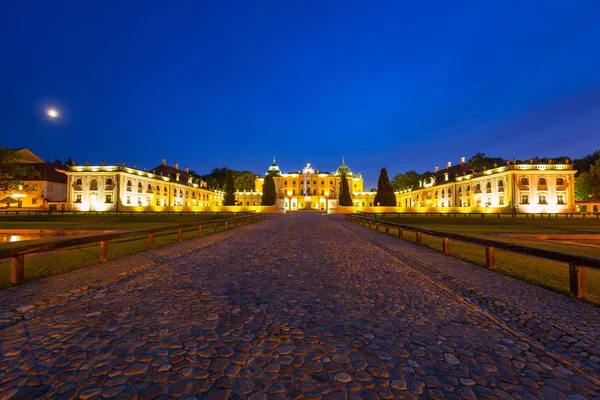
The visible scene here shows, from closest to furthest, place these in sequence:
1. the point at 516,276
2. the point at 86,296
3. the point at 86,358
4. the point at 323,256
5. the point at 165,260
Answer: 1. the point at 86,358
2. the point at 86,296
3. the point at 516,276
4. the point at 165,260
5. the point at 323,256

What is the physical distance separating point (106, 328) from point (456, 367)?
4.23 meters

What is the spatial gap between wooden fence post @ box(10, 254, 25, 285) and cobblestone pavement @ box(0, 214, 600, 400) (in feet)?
6.88

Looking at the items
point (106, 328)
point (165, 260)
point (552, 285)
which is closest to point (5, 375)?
point (106, 328)

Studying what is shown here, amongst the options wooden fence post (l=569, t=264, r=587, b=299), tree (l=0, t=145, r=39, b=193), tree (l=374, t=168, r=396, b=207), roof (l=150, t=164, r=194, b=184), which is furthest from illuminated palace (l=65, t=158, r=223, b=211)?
wooden fence post (l=569, t=264, r=587, b=299)

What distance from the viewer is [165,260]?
30.2 feet

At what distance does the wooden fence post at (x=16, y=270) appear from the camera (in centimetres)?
618

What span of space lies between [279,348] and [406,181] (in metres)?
124

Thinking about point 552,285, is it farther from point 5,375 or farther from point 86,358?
point 5,375

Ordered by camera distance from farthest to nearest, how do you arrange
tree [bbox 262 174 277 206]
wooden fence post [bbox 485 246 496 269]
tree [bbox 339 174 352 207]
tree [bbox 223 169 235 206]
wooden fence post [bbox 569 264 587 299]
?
tree [bbox 339 174 352 207] → tree [bbox 262 174 277 206] → tree [bbox 223 169 235 206] → wooden fence post [bbox 485 246 496 269] → wooden fence post [bbox 569 264 587 299]

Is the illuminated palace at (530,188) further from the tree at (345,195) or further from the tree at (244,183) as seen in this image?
the tree at (244,183)

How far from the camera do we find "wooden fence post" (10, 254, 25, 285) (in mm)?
6184

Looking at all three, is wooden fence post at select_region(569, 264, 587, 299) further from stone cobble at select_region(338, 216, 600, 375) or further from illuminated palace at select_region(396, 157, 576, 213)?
illuminated palace at select_region(396, 157, 576, 213)

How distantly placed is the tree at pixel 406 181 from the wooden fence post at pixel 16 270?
11872 centimetres

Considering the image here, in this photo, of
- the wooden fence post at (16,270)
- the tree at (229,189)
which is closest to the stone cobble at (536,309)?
the wooden fence post at (16,270)
